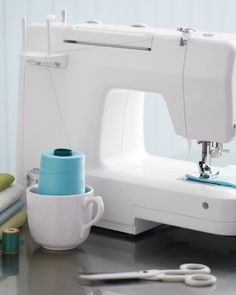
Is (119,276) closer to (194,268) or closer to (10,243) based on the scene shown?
(194,268)

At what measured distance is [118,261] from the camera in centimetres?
178

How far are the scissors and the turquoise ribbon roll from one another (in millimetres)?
214

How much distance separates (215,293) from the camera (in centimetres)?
161

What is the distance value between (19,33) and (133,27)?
745mm

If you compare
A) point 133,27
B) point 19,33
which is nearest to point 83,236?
point 133,27

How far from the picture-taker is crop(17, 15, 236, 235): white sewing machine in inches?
71.9

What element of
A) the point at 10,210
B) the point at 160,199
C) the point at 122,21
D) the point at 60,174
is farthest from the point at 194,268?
the point at 122,21

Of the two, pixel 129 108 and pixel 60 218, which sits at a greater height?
pixel 129 108

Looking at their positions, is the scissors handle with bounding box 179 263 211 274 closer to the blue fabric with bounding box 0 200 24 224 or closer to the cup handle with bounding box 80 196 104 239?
the cup handle with bounding box 80 196 104 239

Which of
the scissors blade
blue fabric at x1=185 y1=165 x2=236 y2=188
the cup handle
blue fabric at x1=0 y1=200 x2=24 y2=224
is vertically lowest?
the scissors blade

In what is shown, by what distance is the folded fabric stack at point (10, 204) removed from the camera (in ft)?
6.26

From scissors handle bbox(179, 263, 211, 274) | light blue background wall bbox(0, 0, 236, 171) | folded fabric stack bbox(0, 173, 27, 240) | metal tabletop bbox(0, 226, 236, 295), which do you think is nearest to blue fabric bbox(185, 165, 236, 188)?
metal tabletop bbox(0, 226, 236, 295)

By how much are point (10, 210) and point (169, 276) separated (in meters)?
0.45

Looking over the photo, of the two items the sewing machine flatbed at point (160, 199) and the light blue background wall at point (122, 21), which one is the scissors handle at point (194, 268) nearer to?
the sewing machine flatbed at point (160, 199)
